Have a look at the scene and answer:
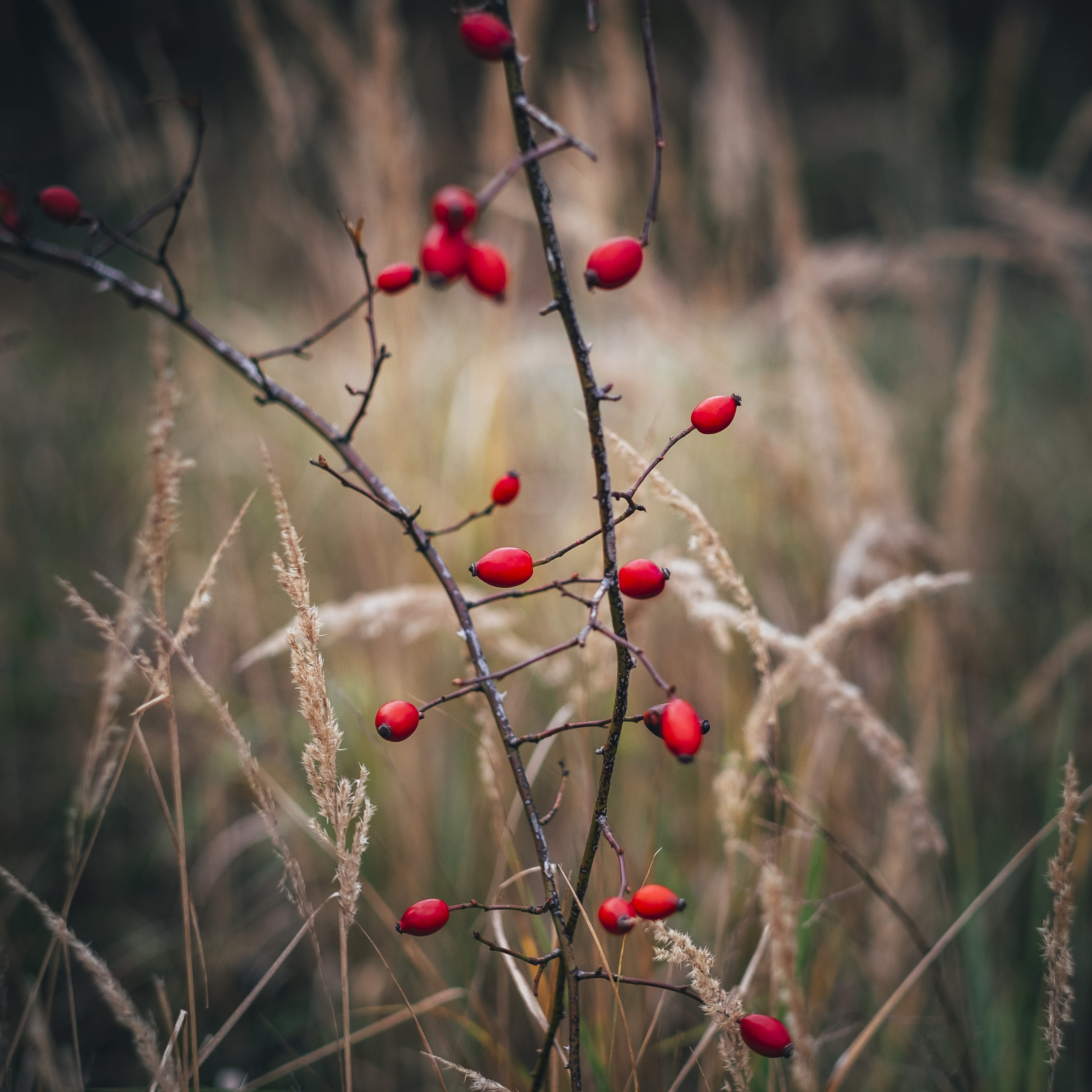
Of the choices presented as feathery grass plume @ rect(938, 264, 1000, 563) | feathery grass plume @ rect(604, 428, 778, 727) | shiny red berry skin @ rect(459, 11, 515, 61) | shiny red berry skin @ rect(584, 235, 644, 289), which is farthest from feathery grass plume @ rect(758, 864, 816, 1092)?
feathery grass plume @ rect(938, 264, 1000, 563)

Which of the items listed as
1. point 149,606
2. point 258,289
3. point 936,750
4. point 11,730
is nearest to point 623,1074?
point 936,750

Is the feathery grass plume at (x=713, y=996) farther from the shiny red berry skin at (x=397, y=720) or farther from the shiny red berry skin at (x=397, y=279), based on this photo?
the shiny red berry skin at (x=397, y=279)

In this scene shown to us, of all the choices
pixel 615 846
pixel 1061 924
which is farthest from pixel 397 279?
pixel 1061 924

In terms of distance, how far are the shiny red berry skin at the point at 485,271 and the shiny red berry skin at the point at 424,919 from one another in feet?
1.36

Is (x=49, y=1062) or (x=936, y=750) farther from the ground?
(x=936, y=750)

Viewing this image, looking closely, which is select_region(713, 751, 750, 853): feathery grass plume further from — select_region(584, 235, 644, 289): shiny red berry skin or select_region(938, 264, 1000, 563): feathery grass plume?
select_region(938, 264, 1000, 563): feathery grass plume

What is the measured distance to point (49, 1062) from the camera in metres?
0.45

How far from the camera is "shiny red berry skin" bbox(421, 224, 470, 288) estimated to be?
1.28ft

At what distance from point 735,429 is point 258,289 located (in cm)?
264

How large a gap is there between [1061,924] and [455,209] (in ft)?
2.33

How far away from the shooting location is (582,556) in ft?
5.12

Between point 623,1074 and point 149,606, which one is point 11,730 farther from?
point 623,1074

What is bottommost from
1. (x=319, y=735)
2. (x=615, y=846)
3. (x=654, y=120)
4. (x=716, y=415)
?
(x=615, y=846)

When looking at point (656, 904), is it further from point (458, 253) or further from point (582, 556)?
point (582, 556)
